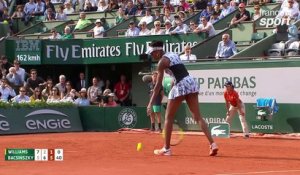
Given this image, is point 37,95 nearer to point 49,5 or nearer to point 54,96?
point 54,96

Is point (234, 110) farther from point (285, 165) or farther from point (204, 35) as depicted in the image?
point (285, 165)

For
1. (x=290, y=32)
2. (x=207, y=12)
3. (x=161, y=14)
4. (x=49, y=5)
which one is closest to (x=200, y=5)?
(x=207, y=12)

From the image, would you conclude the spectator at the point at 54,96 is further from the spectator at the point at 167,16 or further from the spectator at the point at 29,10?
the spectator at the point at 29,10

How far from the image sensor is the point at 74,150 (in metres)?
16.9

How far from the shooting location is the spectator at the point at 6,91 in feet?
88.9

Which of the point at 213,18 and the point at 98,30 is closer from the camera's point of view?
the point at 213,18

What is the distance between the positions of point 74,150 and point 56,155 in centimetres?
333

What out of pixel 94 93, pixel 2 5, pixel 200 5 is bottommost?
pixel 94 93

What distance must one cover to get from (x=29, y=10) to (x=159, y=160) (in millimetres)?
22799

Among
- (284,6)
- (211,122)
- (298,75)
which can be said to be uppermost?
(284,6)

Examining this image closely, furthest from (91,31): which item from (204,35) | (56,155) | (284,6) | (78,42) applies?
(56,155)

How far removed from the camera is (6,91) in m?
27.2

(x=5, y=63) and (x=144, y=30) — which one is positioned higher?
(x=144, y=30)

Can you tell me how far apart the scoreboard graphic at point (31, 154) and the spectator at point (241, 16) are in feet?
48.2
